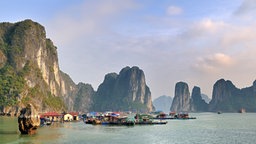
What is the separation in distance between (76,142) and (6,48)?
453 feet

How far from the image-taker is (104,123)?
88.4m

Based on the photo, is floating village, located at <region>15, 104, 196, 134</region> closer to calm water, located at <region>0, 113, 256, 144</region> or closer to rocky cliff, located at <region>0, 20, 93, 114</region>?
calm water, located at <region>0, 113, 256, 144</region>

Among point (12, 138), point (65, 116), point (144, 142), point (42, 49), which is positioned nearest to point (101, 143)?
point (144, 142)

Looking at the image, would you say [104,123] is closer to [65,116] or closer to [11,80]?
[65,116]

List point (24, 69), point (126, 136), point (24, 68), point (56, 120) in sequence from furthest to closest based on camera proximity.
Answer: point (24, 68) → point (24, 69) → point (56, 120) → point (126, 136)

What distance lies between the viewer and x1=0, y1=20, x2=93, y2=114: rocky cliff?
145 metres

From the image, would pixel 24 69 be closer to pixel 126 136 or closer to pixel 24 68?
pixel 24 68

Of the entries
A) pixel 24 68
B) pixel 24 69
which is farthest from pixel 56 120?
pixel 24 68

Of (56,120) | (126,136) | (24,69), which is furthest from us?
(24,69)

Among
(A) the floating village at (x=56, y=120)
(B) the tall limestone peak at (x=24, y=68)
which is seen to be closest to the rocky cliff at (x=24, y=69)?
(B) the tall limestone peak at (x=24, y=68)

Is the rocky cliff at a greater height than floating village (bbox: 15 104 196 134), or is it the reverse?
the rocky cliff

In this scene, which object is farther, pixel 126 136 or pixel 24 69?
pixel 24 69

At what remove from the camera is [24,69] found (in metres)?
166

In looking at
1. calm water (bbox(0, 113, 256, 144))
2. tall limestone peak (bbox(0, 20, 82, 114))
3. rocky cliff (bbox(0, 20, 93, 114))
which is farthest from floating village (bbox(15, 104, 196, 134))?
tall limestone peak (bbox(0, 20, 82, 114))
